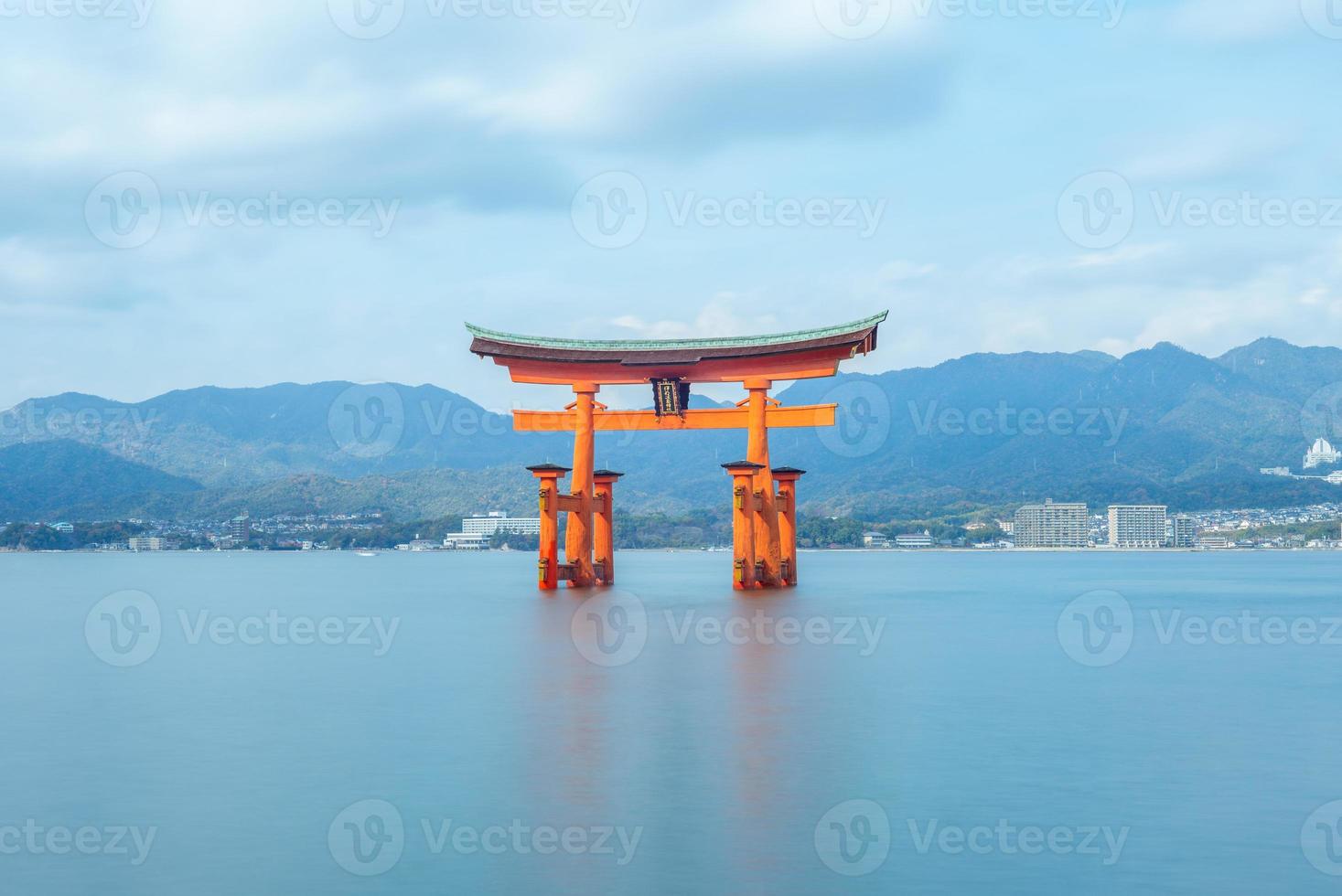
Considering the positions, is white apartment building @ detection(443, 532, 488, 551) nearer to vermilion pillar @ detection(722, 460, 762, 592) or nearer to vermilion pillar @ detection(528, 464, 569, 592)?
vermilion pillar @ detection(528, 464, 569, 592)

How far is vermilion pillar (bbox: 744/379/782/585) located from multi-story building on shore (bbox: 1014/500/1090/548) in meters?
115

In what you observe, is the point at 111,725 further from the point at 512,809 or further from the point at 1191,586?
the point at 1191,586

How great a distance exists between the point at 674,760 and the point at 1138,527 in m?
142

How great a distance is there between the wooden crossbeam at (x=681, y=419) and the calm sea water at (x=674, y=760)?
29.5 feet

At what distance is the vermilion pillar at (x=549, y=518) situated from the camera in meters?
35.4

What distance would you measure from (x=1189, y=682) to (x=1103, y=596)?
97.5 ft

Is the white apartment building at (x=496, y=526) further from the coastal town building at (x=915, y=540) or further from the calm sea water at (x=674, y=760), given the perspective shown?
the calm sea water at (x=674, y=760)

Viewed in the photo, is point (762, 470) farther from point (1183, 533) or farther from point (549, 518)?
point (1183, 533)

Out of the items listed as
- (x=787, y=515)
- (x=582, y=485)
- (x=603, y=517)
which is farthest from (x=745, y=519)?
(x=603, y=517)

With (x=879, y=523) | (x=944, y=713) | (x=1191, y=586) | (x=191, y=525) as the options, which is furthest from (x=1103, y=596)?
(x=191, y=525)

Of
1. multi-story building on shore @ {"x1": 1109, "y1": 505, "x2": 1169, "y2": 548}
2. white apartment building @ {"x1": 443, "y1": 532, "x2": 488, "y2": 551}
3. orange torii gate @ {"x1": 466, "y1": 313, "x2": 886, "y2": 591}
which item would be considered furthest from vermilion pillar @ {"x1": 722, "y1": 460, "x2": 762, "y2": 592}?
multi-story building on shore @ {"x1": 1109, "y1": 505, "x2": 1169, "y2": 548}

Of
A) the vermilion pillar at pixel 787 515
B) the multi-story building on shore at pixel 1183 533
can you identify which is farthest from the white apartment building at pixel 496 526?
the vermilion pillar at pixel 787 515

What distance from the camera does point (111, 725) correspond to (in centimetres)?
1753

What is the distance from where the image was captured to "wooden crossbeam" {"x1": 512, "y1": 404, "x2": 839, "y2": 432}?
39000mm
